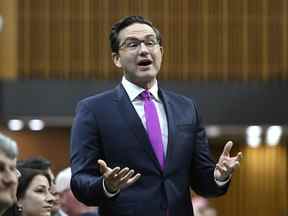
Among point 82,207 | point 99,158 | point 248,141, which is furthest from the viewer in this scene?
point 248,141

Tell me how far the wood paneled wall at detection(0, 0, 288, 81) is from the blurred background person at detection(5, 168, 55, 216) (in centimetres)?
→ 884

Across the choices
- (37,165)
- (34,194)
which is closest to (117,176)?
(34,194)

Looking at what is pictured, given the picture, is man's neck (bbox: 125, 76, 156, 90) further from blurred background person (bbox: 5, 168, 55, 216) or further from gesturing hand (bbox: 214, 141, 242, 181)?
blurred background person (bbox: 5, 168, 55, 216)

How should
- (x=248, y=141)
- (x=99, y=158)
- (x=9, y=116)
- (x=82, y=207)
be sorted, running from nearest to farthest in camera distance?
(x=99, y=158) < (x=82, y=207) < (x=9, y=116) < (x=248, y=141)

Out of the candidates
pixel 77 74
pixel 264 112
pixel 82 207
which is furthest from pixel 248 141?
pixel 82 207

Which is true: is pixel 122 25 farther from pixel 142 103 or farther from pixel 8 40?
pixel 8 40

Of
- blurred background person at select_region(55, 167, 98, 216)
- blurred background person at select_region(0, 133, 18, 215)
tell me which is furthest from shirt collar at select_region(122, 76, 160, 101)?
blurred background person at select_region(55, 167, 98, 216)

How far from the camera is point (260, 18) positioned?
13.9m

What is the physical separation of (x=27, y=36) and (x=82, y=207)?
8.03m

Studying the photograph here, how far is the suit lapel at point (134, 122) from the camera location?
12.9 feet

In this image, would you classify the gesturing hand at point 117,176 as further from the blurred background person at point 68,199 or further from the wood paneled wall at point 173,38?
the wood paneled wall at point 173,38

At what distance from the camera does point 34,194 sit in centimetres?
481

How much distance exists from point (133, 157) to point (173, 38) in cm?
987

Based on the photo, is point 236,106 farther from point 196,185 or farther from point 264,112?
point 196,185
